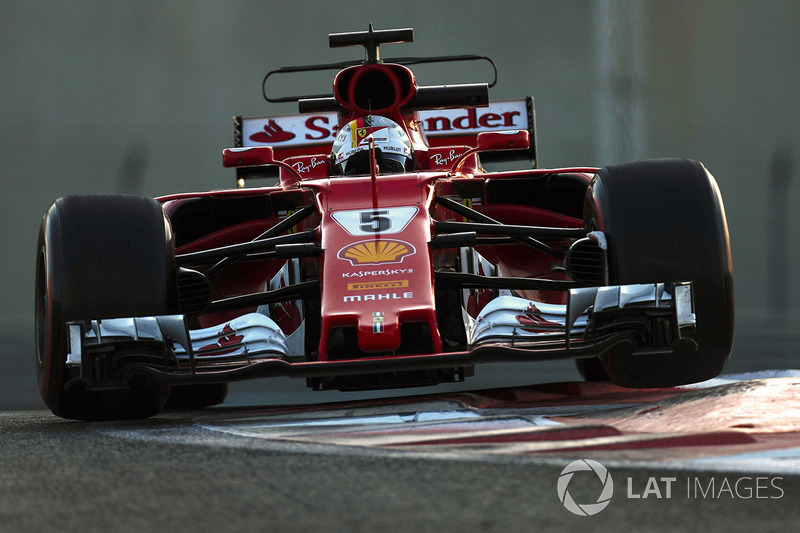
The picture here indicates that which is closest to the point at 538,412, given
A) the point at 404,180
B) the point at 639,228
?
the point at 639,228

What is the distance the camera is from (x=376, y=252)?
3.74 m

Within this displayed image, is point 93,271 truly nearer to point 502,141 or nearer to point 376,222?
point 376,222

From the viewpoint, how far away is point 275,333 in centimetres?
361

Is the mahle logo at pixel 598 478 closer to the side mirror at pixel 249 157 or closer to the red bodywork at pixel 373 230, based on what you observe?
the red bodywork at pixel 373 230

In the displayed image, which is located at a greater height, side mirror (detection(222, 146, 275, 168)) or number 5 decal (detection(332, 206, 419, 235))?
side mirror (detection(222, 146, 275, 168))

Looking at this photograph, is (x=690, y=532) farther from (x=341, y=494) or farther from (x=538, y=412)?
(x=538, y=412)

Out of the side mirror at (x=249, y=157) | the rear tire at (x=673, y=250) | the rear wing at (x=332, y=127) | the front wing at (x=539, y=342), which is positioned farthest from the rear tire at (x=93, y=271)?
the rear wing at (x=332, y=127)

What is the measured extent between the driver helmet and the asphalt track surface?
6.08ft

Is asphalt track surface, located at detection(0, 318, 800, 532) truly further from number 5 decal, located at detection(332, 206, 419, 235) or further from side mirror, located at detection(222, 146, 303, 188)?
side mirror, located at detection(222, 146, 303, 188)

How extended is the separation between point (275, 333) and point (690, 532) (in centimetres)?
201

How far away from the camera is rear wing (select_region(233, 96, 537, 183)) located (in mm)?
6742

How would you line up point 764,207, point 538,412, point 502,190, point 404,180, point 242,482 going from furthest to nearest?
point 764,207, point 502,190, point 404,180, point 538,412, point 242,482
